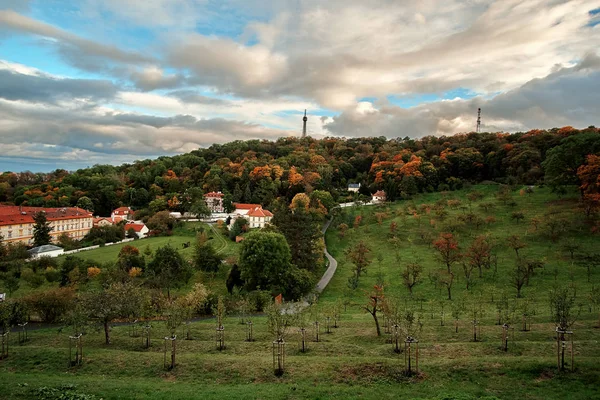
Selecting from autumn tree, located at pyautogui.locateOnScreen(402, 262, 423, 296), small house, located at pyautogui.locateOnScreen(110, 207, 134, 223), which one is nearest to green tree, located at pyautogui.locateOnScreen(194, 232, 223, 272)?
autumn tree, located at pyautogui.locateOnScreen(402, 262, 423, 296)

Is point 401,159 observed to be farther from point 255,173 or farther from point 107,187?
point 107,187

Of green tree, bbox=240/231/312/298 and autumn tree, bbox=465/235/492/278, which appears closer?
autumn tree, bbox=465/235/492/278

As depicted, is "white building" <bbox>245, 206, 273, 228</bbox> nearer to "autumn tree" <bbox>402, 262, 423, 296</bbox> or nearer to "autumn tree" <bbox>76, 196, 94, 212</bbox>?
"autumn tree" <bbox>402, 262, 423, 296</bbox>

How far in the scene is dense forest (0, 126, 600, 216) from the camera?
289ft

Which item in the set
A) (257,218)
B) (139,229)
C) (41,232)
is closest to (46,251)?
(41,232)

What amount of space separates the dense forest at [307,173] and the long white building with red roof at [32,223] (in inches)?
630

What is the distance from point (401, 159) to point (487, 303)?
243 ft

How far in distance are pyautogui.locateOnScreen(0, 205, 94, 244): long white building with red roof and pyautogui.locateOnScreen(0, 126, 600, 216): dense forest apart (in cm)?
1601

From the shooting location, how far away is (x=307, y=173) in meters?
99.1

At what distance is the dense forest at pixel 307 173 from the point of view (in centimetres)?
8812

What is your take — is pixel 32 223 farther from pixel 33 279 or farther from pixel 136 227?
pixel 33 279

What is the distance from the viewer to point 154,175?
12169cm

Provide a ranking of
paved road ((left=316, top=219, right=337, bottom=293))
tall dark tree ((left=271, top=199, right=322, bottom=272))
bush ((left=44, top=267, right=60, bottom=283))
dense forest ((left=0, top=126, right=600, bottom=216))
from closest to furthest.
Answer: paved road ((left=316, top=219, right=337, bottom=293))
bush ((left=44, top=267, right=60, bottom=283))
tall dark tree ((left=271, top=199, right=322, bottom=272))
dense forest ((left=0, top=126, right=600, bottom=216))

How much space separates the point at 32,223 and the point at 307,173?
214ft
